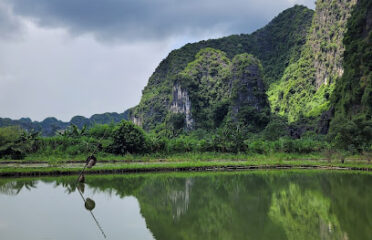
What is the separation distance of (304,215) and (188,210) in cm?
363

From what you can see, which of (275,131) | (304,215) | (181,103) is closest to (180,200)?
(304,215)

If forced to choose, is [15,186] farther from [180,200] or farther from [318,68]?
[318,68]

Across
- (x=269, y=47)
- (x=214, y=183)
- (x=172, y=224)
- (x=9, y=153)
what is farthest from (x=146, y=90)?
(x=172, y=224)

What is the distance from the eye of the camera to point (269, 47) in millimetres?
124688

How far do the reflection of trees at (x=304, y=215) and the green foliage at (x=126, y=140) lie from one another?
70.5ft

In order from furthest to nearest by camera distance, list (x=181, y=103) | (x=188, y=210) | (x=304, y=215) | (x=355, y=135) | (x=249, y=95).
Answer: (x=181, y=103) → (x=249, y=95) → (x=355, y=135) → (x=188, y=210) → (x=304, y=215)

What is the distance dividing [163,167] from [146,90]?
340 ft

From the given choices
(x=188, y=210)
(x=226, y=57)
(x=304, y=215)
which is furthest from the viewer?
(x=226, y=57)

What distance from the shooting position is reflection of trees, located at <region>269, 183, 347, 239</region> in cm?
855

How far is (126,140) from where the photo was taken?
111ft

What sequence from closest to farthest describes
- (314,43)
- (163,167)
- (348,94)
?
(163,167) < (348,94) < (314,43)

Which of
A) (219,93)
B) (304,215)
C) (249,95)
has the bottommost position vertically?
(304,215)

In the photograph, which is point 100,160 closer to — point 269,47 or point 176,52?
point 176,52

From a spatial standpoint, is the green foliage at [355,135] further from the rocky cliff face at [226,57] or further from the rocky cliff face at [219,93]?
the rocky cliff face at [226,57]
